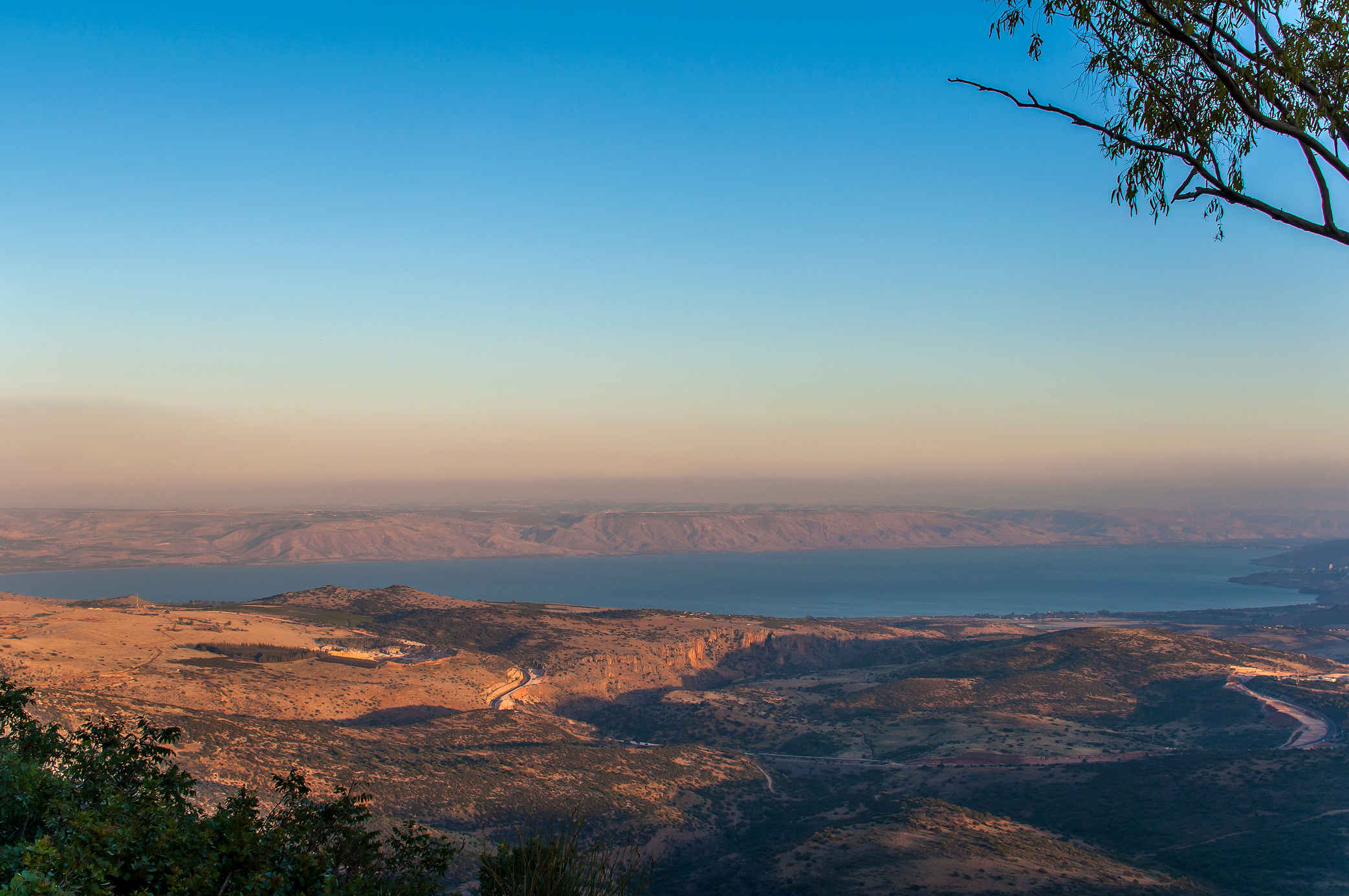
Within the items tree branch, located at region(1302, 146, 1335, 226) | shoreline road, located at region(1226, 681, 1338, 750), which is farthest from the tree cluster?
shoreline road, located at region(1226, 681, 1338, 750)

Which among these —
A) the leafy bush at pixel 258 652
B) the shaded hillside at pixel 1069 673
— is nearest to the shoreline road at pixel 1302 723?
the shaded hillside at pixel 1069 673

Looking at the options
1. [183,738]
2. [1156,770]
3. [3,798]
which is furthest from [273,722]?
[1156,770]

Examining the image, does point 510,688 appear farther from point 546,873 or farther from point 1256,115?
point 1256,115

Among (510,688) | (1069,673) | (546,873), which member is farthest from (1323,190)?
(1069,673)

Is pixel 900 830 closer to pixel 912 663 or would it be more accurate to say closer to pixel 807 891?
pixel 807 891

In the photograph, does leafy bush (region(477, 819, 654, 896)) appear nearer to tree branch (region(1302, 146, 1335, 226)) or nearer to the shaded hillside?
tree branch (region(1302, 146, 1335, 226))

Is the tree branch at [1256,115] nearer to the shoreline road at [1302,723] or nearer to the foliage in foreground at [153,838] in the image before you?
the foliage in foreground at [153,838]
